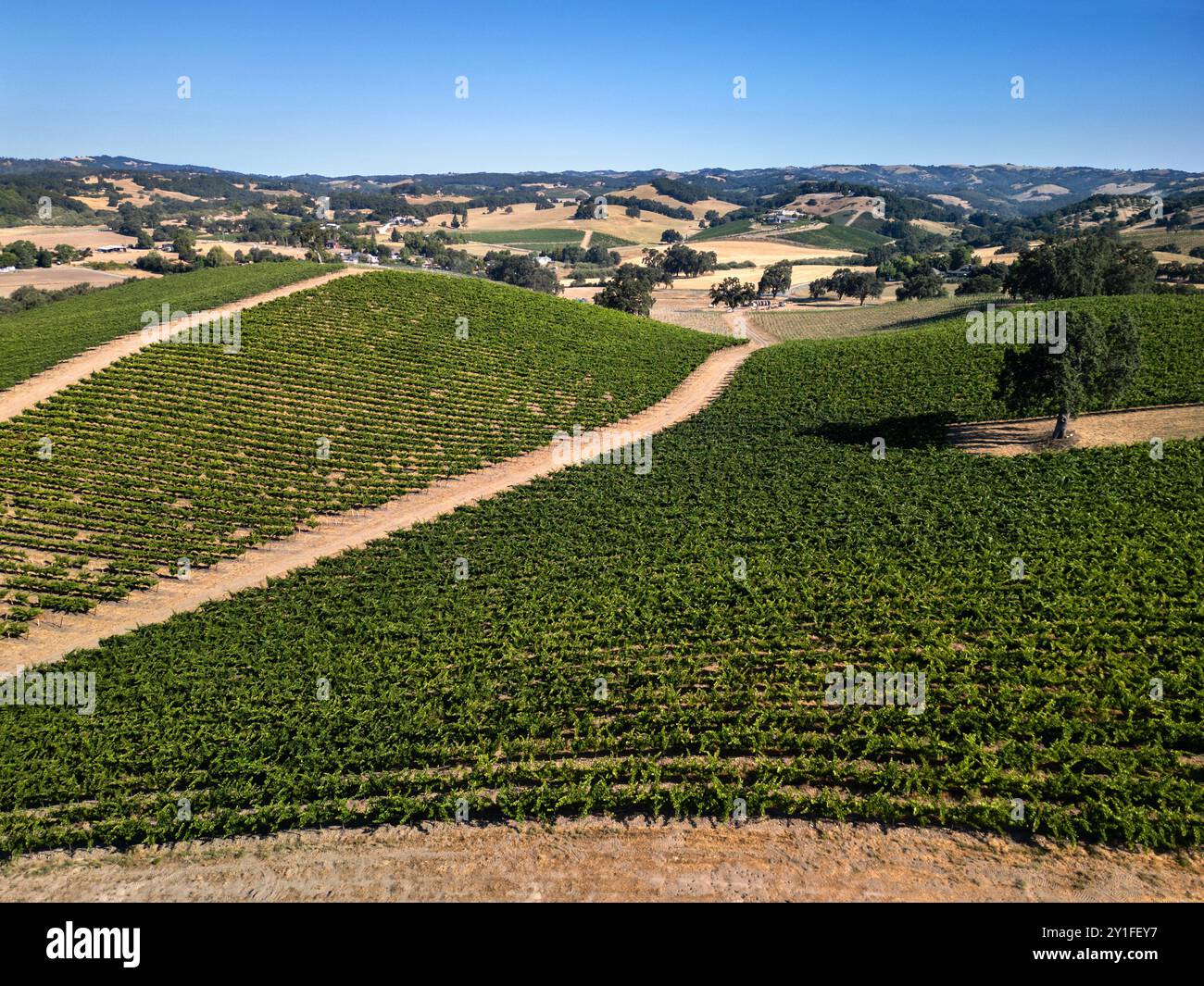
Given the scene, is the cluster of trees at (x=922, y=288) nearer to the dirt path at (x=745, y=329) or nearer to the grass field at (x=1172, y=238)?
the dirt path at (x=745, y=329)

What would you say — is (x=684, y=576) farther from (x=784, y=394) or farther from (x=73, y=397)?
(x=73, y=397)

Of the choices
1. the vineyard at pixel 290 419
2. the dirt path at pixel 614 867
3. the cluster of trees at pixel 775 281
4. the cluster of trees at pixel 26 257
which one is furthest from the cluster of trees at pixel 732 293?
the cluster of trees at pixel 26 257

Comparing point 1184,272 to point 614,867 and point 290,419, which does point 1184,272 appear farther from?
point 614,867

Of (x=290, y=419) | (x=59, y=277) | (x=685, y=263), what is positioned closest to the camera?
(x=290, y=419)

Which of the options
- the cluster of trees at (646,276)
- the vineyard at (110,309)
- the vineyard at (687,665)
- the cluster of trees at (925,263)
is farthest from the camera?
the cluster of trees at (925,263)

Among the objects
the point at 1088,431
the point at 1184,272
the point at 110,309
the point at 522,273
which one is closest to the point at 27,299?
the point at 110,309

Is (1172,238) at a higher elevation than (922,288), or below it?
higher

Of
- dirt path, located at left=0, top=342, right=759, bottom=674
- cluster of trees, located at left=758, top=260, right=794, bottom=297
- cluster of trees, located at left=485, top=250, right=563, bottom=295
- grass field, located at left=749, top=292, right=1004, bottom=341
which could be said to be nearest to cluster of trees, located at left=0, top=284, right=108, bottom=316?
cluster of trees, located at left=485, top=250, right=563, bottom=295
